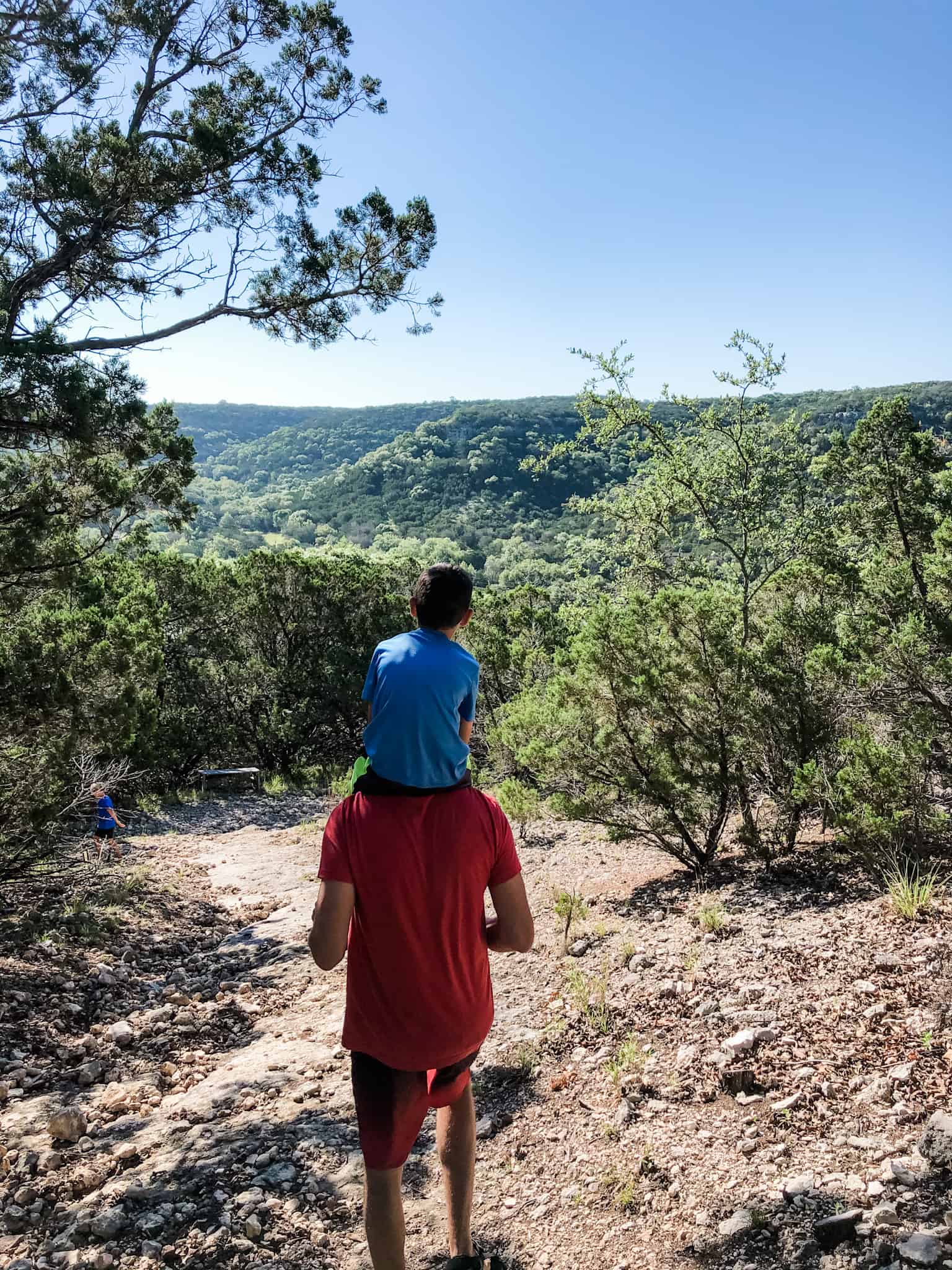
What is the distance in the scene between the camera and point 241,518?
367 ft

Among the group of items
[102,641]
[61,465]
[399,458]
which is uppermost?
[399,458]

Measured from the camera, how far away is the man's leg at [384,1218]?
1.97m

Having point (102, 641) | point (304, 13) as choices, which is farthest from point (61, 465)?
point (304, 13)

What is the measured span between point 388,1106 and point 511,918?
0.54 metres

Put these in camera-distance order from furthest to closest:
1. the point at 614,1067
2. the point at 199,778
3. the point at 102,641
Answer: the point at 199,778, the point at 102,641, the point at 614,1067

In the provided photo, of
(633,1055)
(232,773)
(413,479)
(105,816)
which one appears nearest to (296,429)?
(413,479)

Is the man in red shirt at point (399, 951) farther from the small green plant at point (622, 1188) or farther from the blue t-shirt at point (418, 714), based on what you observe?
the small green plant at point (622, 1188)

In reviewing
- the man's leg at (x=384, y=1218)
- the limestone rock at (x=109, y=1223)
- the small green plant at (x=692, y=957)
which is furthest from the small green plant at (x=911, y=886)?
the limestone rock at (x=109, y=1223)

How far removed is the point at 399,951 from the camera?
196 centimetres

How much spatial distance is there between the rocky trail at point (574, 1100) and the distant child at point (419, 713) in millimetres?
1716

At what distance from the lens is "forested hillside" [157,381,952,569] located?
75562mm

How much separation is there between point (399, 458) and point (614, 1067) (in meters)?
121

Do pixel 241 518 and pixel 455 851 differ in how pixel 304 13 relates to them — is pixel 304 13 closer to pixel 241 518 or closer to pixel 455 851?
pixel 455 851


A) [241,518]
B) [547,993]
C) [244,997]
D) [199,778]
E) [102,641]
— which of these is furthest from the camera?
[241,518]
